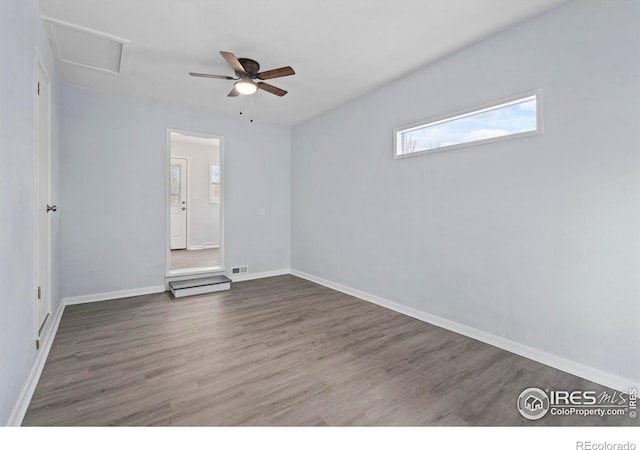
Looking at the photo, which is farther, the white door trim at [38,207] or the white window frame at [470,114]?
the white window frame at [470,114]

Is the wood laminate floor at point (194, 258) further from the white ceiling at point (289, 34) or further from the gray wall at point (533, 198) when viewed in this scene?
the gray wall at point (533, 198)

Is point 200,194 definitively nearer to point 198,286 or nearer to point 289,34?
point 198,286

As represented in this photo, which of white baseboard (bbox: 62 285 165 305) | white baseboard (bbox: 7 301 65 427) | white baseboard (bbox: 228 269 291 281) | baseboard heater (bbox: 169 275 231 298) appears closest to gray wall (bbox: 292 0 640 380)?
white baseboard (bbox: 228 269 291 281)

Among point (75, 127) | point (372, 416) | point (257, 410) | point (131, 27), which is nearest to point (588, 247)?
point (372, 416)

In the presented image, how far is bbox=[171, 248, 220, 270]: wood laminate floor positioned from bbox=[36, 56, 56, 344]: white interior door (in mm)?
2633

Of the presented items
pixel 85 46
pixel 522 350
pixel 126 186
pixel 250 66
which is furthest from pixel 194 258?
pixel 522 350

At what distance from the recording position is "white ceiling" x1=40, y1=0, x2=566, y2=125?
2.23m

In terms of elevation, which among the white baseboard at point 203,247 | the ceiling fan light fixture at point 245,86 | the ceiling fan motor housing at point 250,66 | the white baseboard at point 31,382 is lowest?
the white baseboard at point 31,382

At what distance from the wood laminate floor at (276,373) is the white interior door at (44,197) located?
412 mm

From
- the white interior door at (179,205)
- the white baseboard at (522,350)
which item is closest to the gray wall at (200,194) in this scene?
the white interior door at (179,205)

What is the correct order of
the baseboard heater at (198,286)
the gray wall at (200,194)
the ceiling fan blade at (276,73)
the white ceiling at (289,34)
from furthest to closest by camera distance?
the gray wall at (200,194) < the baseboard heater at (198,286) < the ceiling fan blade at (276,73) < the white ceiling at (289,34)

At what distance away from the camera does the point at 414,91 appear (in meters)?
3.26

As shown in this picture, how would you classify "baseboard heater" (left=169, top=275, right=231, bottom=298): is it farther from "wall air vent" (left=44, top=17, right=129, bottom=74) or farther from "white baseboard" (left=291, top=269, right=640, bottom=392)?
"wall air vent" (left=44, top=17, right=129, bottom=74)

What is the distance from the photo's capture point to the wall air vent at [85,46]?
8.21 ft
